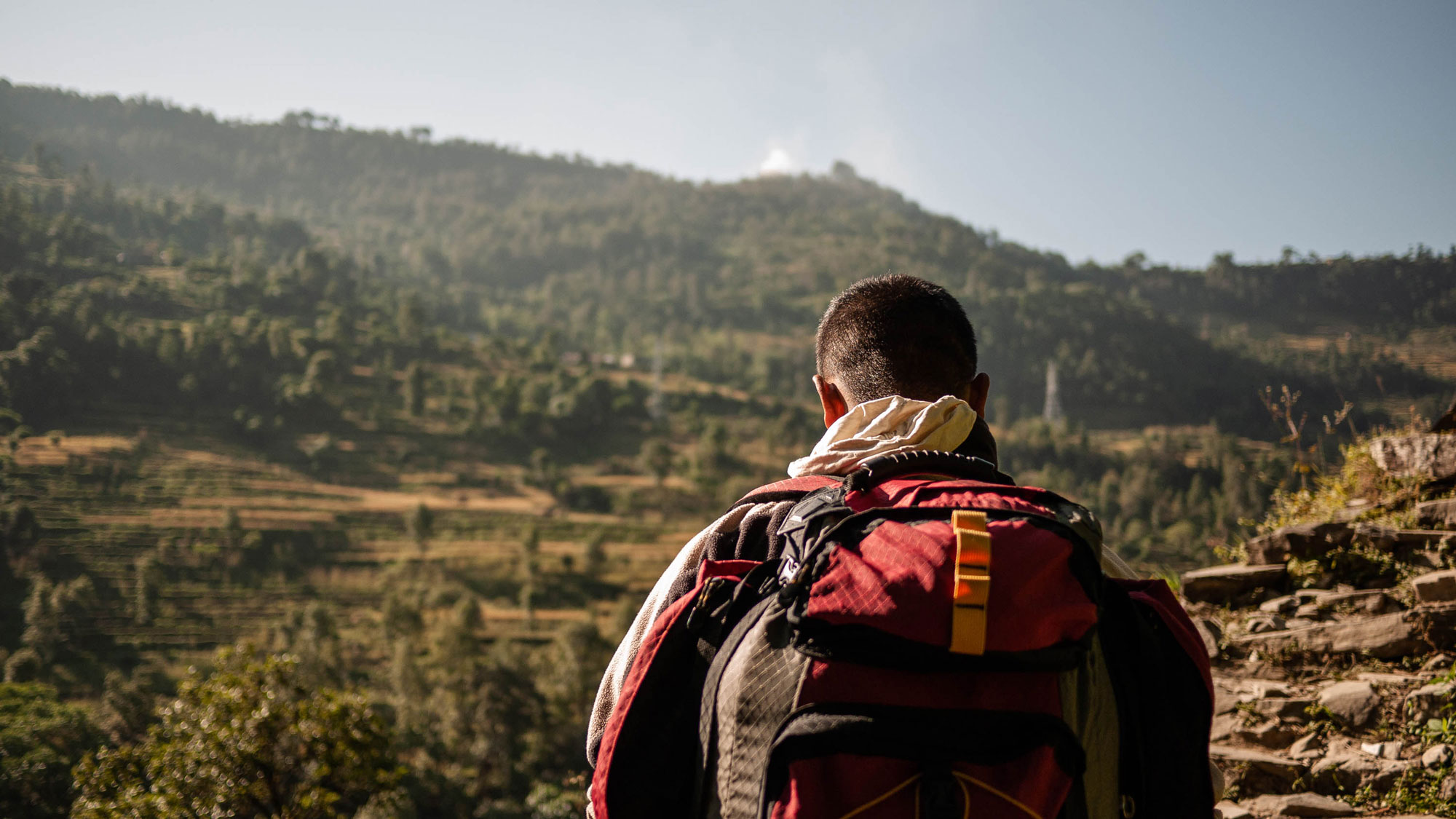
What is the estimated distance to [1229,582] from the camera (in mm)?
4660

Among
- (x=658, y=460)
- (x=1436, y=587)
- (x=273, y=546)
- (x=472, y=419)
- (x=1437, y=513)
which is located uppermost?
(x=1437, y=513)

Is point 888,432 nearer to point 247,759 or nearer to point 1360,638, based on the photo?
point 1360,638

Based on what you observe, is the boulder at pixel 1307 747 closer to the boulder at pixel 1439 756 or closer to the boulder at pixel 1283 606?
the boulder at pixel 1439 756

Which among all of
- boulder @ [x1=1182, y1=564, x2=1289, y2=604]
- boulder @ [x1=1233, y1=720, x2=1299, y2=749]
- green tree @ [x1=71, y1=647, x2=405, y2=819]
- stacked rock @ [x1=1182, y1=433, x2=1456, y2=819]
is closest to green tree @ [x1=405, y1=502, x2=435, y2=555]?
green tree @ [x1=71, y1=647, x2=405, y2=819]

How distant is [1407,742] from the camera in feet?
10.4

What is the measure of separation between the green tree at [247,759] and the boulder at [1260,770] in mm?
11638

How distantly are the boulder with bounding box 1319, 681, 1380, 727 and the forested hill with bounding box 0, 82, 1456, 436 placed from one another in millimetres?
12289

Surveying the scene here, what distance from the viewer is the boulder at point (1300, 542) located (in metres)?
4.46

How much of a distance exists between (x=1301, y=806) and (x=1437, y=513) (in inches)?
91.5

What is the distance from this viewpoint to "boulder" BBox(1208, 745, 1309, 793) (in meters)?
3.30

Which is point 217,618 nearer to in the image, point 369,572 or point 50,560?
point 369,572

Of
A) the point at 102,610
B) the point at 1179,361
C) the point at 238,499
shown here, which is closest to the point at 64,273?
the point at 238,499

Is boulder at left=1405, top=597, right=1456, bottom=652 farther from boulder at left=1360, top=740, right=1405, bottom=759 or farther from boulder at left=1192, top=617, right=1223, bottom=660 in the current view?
boulder at left=1192, top=617, right=1223, bottom=660

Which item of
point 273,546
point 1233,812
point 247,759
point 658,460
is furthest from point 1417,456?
point 658,460
